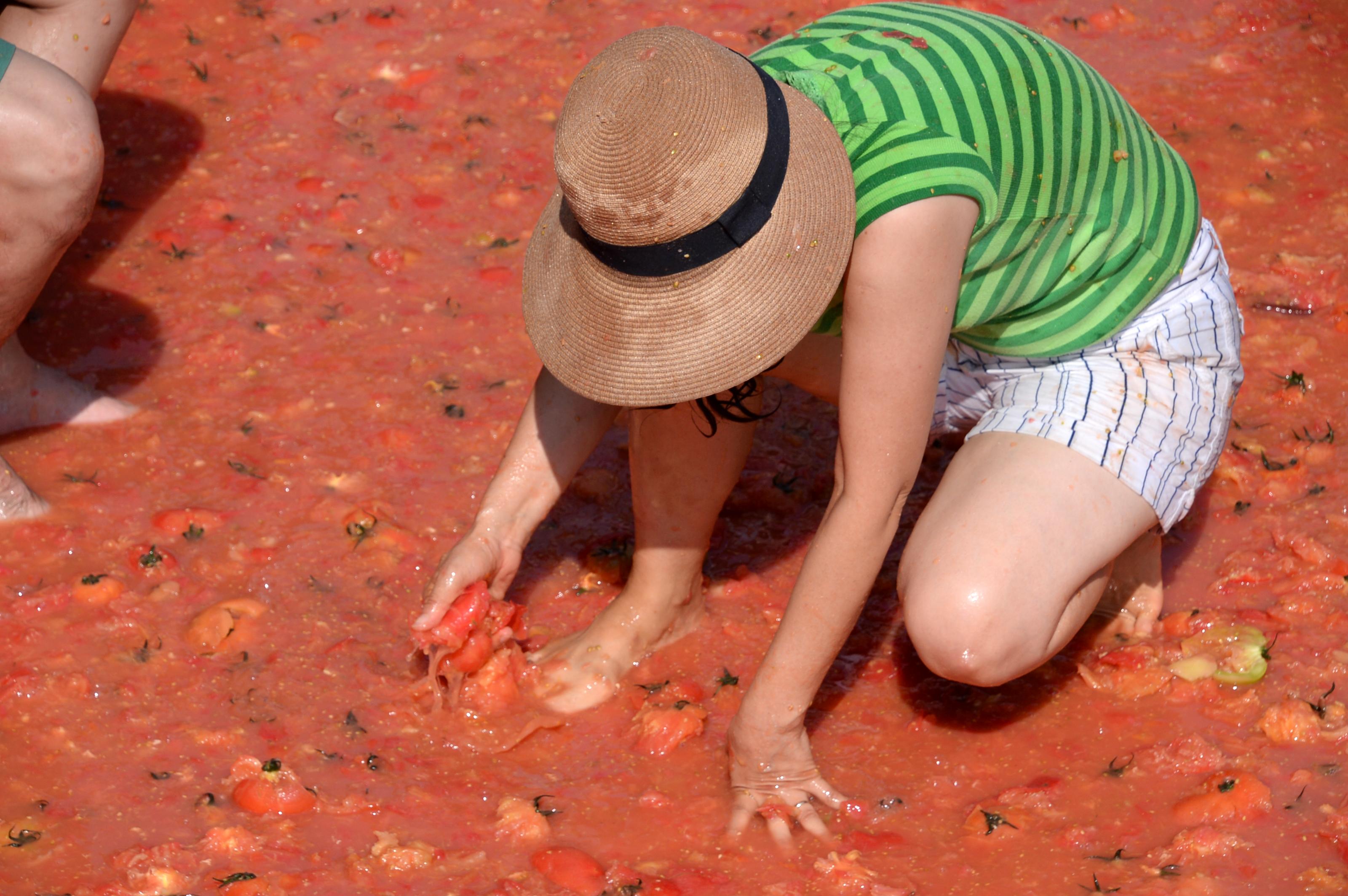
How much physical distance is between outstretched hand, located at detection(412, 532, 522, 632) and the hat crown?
794 millimetres

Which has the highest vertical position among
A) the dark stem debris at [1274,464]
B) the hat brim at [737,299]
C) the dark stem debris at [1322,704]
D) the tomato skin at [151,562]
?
the hat brim at [737,299]

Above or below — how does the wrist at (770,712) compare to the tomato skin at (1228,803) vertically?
above

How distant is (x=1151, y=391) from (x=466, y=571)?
129cm

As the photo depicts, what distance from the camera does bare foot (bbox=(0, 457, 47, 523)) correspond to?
2930 mm

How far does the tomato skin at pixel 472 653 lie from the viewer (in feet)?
8.46

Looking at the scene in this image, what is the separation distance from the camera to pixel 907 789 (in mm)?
2475

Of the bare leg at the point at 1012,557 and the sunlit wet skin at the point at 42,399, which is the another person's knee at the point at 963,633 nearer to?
the bare leg at the point at 1012,557

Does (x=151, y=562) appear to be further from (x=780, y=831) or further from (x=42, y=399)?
(x=780, y=831)

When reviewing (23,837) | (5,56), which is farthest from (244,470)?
(23,837)

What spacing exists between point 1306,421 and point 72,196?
2.78 metres

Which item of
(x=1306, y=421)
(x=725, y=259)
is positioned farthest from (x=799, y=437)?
(x=725, y=259)

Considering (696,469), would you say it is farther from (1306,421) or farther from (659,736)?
(1306,421)

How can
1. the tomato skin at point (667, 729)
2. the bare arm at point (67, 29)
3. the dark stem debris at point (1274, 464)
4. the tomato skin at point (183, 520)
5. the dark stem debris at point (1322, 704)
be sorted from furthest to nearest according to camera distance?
1. the bare arm at point (67, 29)
2. the dark stem debris at point (1274, 464)
3. the tomato skin at point (183, 520)
4. the tomato skin at point (667, 729)
5. the dark stem debris at point (1322, 704)

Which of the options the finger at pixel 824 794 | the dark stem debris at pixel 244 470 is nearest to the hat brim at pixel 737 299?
the finger at pixel 824 794
